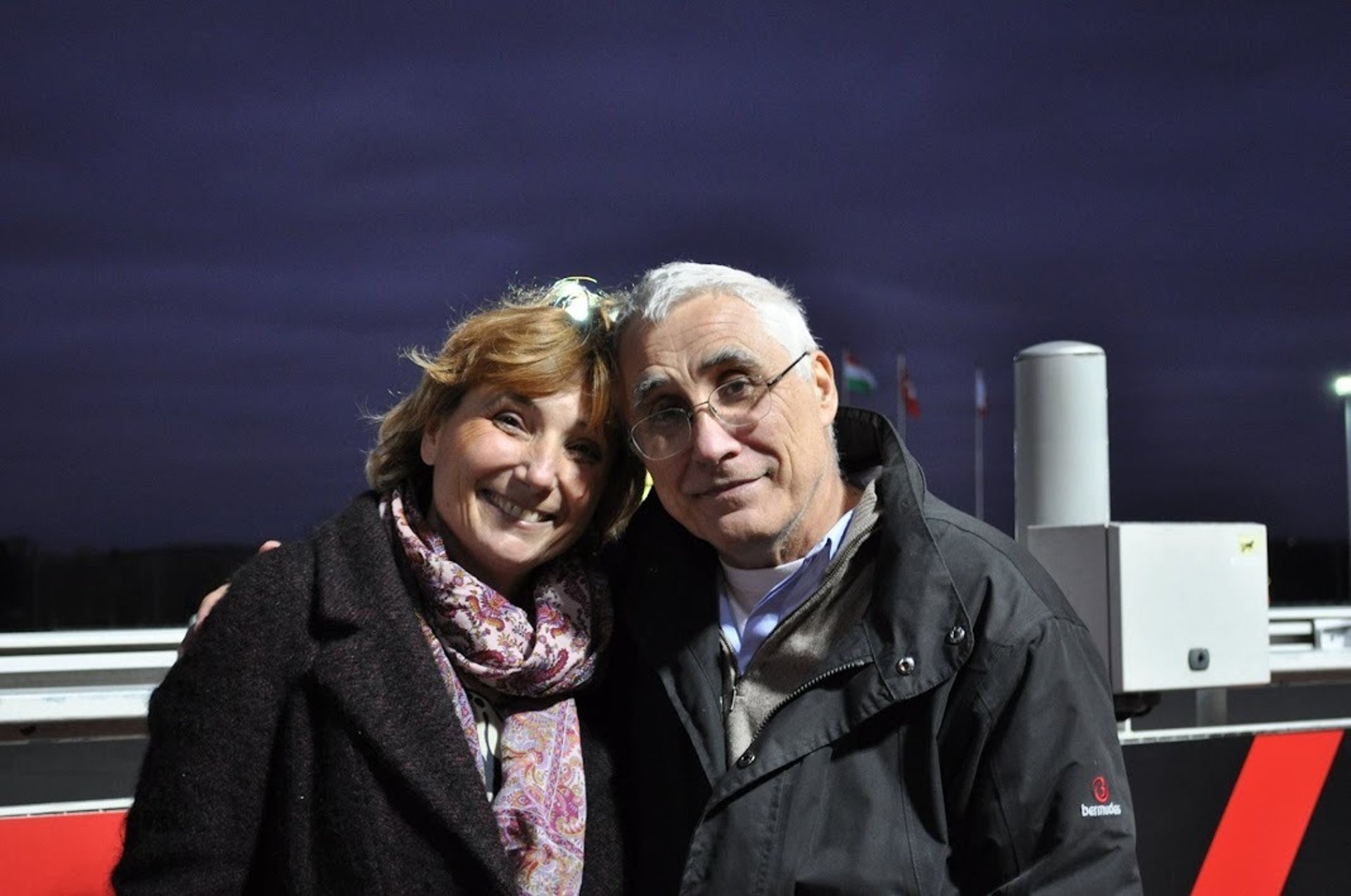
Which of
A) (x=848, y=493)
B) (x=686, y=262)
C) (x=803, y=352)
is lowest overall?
(x=848, y=493)

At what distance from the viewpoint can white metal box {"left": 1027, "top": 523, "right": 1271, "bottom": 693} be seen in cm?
486

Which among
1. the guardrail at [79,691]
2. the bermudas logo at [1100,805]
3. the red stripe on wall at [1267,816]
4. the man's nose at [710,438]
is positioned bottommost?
the red stripe on wall at [1267,816]

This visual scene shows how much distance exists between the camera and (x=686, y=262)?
9.77 feet

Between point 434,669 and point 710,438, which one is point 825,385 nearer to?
point 710,438

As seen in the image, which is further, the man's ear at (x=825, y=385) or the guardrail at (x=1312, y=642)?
the guardrail at (x=1312, y=642)

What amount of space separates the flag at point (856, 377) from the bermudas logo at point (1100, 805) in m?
23.1

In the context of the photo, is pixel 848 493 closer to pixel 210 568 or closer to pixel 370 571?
pixel 370 571

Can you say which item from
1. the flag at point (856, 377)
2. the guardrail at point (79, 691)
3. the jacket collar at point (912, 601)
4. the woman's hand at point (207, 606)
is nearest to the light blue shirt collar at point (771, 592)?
the jacket collar at point (912, 601)

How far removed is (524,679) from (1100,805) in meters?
1.20

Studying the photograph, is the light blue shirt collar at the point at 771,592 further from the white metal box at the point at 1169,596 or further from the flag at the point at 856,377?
the flag at the point at 856,377

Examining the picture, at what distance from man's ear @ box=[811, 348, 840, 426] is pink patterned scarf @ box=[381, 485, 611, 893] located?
2.34ft

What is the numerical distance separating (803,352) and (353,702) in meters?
1.20

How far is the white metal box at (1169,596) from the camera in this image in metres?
4.86

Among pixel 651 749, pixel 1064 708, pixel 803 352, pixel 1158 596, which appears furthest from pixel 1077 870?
pixel 1158 596
